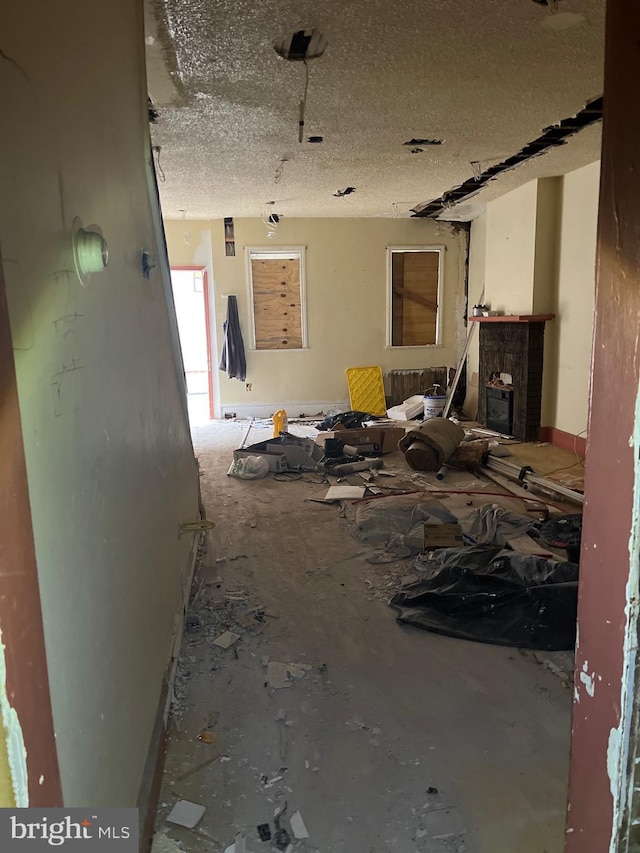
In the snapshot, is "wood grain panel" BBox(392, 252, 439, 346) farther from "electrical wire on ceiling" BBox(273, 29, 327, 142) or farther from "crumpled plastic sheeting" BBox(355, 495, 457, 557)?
"electrical wire on ceiling" BBox(273, 29, 327, 142)

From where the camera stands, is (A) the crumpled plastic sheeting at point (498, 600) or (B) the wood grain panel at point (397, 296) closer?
(A) the crumpled plastic sheeting at point (498, 600)

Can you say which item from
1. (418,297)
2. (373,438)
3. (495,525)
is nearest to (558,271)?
(373,438)

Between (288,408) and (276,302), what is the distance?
59.7 inches

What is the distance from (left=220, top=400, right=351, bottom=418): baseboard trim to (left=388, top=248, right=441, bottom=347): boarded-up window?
1235 millimetres

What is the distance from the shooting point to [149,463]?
193 cm

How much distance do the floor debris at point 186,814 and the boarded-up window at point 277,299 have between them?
22.5 feet

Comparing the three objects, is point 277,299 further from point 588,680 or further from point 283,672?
point 588,680

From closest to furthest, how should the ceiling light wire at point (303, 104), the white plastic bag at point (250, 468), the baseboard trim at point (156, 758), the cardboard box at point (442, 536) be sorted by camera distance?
1. the baseboard trim at point (156, 758)
2. the ceiling light wire at point (303, 104)
3. the cardboard box at point (442, 536)
4. the white plastic bag at point (250, 468)

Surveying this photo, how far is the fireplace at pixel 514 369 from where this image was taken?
5852 mm

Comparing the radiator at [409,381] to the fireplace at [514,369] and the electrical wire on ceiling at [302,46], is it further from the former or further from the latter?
the electrical wire on ceiling at [302,46]

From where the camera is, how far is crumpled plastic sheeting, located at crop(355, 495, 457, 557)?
11.4 feet

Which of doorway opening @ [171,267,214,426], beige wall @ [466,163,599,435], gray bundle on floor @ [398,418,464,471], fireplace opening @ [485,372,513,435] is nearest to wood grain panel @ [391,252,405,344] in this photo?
beige wall @ [466,163,599,435]

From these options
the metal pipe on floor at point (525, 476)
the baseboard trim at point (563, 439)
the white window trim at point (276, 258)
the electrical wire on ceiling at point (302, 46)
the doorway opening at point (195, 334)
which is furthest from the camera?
the doorway opening at point (195, 334)

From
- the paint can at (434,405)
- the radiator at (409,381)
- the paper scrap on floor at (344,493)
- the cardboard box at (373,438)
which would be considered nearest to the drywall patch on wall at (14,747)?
the paper scrap on floor at (344,493)
